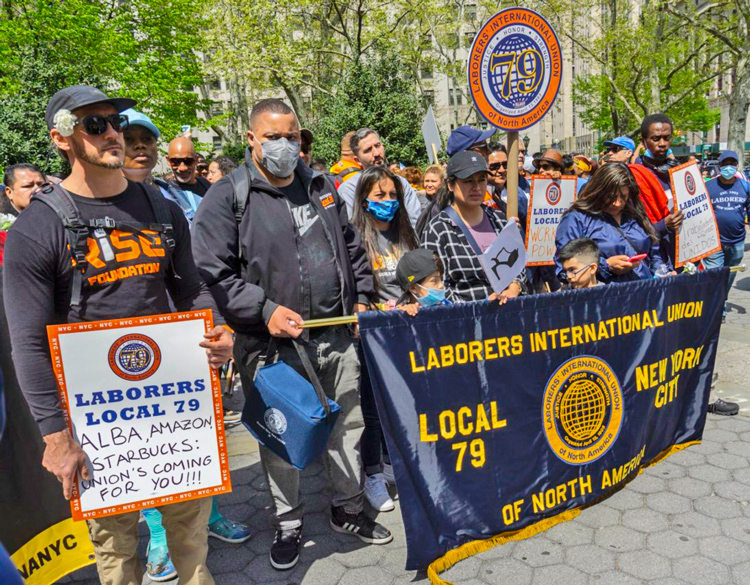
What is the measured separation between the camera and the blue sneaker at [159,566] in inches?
119

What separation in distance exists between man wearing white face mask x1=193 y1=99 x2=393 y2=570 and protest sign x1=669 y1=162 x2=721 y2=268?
8.53ft

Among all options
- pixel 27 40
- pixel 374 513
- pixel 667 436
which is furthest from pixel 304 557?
pixel 27 40

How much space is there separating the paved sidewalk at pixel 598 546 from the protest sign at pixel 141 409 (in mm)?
924

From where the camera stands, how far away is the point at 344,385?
3195 mm

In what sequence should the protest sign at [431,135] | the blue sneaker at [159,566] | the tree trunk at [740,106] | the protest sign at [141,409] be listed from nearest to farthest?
the protest sign at [141,409] → the blue sneaker at [159,566] → the protest sign at [431,135] → the tree trunk at [740,106]

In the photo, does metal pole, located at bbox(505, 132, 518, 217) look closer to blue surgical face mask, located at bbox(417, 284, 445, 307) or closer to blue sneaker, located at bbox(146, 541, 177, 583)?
blue surgical face mask, located at bbox(417, 284, 445, 307)

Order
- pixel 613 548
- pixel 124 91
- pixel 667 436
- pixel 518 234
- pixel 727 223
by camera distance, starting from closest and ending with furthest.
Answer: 1. pixel 518 234
2. pixel 613 548
3. pixel 667 436
4. pixel 727 223
5. pixel 124 91

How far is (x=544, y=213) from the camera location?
17.7 feet

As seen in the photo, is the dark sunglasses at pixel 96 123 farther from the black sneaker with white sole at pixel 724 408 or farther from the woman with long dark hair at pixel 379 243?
the black sneaker with white sole at pixel 724 408

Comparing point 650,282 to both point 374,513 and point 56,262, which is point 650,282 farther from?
point 56,262

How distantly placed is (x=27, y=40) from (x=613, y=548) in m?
18.2

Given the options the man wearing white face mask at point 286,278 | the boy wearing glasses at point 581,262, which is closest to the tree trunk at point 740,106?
the boy wearing glasses at point 581,262

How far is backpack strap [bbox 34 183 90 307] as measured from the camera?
212 centimetres

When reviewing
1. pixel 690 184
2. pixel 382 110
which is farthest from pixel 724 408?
pixel 382 110
